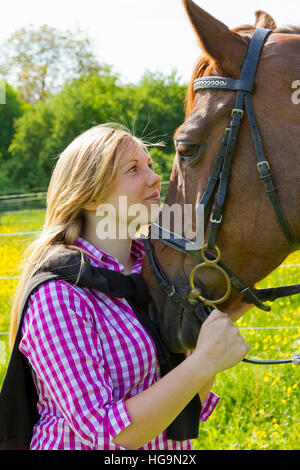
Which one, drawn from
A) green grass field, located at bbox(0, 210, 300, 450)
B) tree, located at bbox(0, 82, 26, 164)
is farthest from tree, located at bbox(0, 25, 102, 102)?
green grass field, located at bbox(0, 210, 300, 450)

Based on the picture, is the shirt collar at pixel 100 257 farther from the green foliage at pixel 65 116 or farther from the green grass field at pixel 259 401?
the green foliage at pixel 65 116

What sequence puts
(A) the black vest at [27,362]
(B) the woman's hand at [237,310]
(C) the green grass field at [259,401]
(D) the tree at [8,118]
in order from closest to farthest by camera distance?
(A) the black vest at [27,362] < (B) the woman's hand at [237,310] < (C) the green grass field at [259,401] < (D) the tree at [8,118]

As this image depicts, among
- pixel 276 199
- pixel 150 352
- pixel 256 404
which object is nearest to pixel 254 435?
pixel 256 404

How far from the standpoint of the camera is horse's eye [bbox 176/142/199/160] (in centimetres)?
186

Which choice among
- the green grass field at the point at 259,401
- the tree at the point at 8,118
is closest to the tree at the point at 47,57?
the tree at the point at 8,118

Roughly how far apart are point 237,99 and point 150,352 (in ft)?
3.09

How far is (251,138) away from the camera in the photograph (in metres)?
1.82

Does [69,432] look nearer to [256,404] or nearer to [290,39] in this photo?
[290,39]

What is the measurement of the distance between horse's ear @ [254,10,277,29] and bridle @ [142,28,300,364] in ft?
A: 1.00

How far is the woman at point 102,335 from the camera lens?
61.2 inches

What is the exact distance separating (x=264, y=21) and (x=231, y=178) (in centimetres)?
80

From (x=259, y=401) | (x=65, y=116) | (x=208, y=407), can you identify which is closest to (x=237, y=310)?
(x=208, y=407)

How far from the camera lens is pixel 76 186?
1919 mm

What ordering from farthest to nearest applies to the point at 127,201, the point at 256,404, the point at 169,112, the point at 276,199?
the point at 169,112
the point at 256,404
the point at 127,201
the point at 276,199
